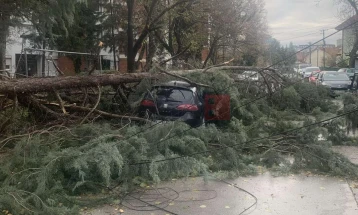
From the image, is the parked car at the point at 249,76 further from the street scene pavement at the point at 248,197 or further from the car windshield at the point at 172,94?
the street scene pavement at the point at 248,197

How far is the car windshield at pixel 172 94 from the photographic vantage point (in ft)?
34.4

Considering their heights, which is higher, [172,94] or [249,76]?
[249,76]

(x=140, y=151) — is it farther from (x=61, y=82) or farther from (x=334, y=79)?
(x=334, y=79)

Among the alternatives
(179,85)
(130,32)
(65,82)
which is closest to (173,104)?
(179,85)

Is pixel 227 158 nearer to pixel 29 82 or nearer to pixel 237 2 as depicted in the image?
pixel 29 82

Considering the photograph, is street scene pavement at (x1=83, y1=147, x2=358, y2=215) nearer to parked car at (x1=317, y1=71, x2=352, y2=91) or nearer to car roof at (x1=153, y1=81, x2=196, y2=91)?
car roof at (x1=153, y1=81, x2=196, y2=91)

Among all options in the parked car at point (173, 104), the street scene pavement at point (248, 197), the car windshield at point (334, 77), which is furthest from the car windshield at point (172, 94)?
the car windshield at point (334, 77)

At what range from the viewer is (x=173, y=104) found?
1039 cm

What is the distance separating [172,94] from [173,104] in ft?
0.99

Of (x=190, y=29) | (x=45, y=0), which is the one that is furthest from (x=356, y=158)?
(x=190, y=29)

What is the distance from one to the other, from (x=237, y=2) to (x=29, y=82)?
1957 centimetres

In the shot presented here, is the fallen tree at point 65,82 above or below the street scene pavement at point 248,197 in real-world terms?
above

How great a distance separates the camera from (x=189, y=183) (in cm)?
720

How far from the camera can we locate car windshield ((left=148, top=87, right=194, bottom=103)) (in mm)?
10500
